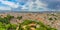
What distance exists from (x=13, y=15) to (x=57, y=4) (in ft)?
2.64

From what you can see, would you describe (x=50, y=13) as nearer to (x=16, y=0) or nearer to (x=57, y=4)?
(x=57, y=4)

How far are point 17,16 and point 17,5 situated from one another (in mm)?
212

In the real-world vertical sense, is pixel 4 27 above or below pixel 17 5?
below

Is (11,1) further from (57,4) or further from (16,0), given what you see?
(57,4)

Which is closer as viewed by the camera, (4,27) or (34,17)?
(4,27)

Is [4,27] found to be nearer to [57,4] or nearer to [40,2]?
[40,2]

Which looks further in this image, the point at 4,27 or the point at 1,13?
the point at 1,13

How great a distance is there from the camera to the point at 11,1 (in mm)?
2930

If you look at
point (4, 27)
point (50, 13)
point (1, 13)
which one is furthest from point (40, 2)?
point (4, 27)

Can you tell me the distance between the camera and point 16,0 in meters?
2.92

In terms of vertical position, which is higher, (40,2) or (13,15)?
(40,2)

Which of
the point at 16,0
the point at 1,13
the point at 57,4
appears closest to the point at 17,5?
the point at 16,0

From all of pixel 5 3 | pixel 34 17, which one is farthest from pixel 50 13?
pixel 5 3

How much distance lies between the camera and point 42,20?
2.79m
